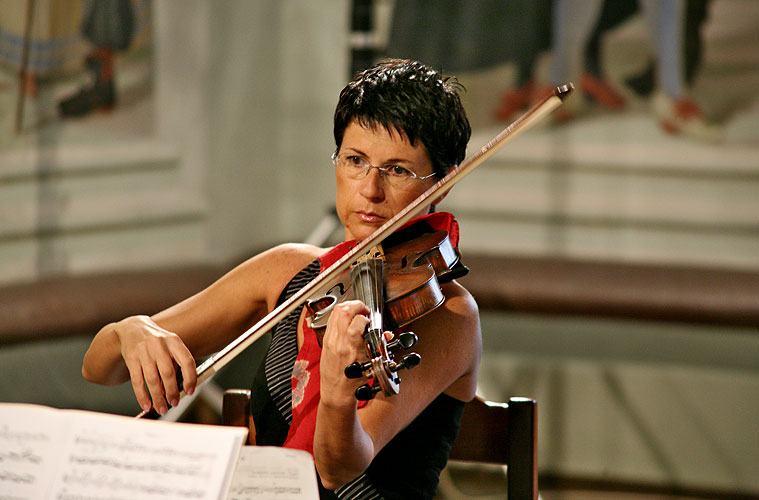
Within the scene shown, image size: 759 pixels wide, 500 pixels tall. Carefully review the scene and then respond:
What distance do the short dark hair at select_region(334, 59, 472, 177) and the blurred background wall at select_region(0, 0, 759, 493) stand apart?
49.4 inches

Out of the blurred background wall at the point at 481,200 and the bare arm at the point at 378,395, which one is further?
the blurred background wall at the point at 481,200

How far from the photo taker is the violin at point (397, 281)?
108 centimetres

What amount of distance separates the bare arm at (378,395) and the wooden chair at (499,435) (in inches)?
4.7

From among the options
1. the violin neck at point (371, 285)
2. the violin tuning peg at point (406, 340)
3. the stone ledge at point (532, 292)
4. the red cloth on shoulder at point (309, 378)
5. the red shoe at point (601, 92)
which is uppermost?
the red shoe at point (601, 92)

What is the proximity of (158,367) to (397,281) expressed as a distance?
0.32 m

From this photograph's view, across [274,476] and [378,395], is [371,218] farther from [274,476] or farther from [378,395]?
[274,476]

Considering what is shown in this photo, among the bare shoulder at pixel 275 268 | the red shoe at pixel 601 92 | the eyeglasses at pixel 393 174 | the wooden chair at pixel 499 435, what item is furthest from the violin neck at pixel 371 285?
the red shoe at pixel 601 92

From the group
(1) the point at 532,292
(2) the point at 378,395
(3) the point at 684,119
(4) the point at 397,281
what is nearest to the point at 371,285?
(4) the point at 397,281

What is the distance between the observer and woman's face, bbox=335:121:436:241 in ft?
3.87

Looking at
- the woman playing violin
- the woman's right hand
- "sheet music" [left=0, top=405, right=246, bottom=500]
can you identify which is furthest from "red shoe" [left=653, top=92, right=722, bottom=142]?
"sheet music" [left=0, top=405, right=246, bottom=500]

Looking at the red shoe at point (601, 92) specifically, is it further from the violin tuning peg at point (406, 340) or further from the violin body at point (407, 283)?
the violin tuning peg at point (406, 340)

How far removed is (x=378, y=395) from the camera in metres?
1.06

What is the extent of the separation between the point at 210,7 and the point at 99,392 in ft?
3.98

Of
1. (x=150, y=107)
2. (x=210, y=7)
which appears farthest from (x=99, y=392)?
(x=210, y=7)
